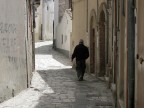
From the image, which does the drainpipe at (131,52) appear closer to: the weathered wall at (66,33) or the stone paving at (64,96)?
the stone paving at (64,96)

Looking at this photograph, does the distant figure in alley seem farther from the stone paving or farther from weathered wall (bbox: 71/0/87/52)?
weathered wall (bbox: 71/0/87/52)

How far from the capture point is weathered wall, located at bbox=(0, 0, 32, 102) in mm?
10852

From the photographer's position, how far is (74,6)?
24484mm

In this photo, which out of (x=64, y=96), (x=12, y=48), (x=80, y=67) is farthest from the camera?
(x=80, y=67)

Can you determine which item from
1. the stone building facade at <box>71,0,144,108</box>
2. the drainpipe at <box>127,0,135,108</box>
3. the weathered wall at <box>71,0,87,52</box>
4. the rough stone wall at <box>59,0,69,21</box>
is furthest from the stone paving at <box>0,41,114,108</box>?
the rough stone wall at <box>59,0,69,21</box>

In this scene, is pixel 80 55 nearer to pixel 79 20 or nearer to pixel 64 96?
pixel 64 96

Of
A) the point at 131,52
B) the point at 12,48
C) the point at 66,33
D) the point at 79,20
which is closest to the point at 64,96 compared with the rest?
the point at 12,48

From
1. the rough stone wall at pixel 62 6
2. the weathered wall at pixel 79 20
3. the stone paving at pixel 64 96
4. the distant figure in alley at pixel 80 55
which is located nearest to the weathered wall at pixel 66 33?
the rough stone wall at pixel 62 6

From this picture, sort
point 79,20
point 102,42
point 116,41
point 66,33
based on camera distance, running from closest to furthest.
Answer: point 116,41
point 102,42
point 79,20
point 66,33

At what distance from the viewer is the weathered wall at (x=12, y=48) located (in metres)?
10.9

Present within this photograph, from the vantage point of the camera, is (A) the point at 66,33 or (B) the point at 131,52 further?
(A) the point at 66,33

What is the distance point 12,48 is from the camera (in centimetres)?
1182

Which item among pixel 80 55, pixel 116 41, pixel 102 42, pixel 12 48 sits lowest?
pixel 80 55

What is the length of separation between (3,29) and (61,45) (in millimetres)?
27460
